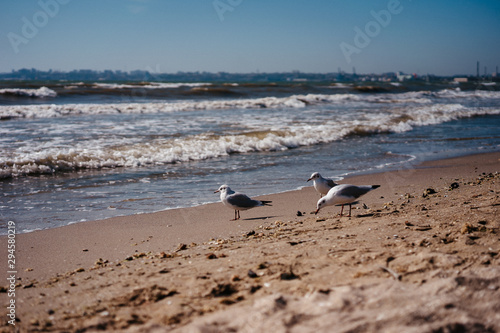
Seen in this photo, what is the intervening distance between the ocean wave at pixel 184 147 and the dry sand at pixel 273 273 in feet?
14.3

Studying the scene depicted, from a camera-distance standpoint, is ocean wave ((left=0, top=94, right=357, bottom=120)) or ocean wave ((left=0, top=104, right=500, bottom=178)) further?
ocean wave ((left=0, top=94, right=357, bottom=120))

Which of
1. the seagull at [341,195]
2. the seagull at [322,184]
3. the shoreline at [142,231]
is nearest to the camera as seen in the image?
the shoreline at [142,231]

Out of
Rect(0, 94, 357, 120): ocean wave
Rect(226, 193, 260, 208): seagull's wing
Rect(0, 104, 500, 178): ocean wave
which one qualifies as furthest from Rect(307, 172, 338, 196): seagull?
Rect(0, 94, 357, 120): ocean wave

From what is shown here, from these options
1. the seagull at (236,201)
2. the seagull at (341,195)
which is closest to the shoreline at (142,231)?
the seagull at (236,201)

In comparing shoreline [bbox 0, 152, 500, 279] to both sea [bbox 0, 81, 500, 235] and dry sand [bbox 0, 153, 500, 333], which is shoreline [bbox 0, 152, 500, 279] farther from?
sea [bbox 0, 81, 500, 235]

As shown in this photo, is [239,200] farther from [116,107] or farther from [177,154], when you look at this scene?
[116,107]

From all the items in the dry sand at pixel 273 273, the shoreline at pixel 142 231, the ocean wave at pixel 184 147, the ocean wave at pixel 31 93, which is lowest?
the shoreline at pixel 142 231

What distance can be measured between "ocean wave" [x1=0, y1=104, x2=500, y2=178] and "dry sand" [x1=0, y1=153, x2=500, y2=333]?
4361mm

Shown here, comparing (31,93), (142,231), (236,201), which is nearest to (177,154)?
(236,201)

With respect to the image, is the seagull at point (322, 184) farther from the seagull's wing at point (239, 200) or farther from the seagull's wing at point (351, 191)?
the seagull's wing at point (239, 200)

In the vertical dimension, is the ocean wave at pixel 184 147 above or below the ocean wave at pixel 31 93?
below

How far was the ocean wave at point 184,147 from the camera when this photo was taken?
9.27 metres

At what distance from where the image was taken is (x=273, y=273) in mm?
3117

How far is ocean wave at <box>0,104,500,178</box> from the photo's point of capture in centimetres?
927
